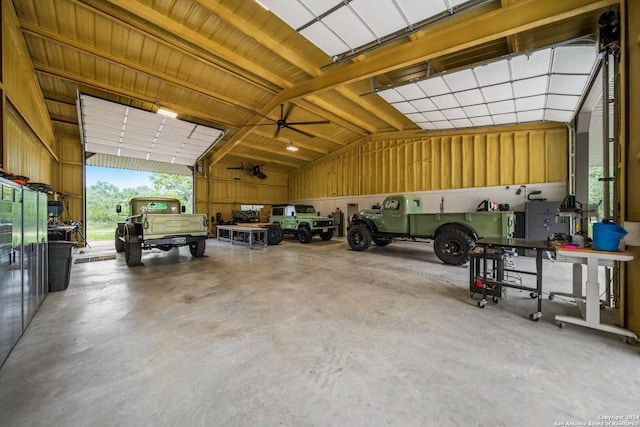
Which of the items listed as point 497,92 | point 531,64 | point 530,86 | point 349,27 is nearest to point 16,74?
point 349,27

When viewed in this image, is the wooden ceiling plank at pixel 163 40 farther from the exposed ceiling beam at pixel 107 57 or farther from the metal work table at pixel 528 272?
the metal work table at pixel 528 272

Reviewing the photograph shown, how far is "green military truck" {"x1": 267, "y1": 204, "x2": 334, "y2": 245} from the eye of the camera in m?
10.4

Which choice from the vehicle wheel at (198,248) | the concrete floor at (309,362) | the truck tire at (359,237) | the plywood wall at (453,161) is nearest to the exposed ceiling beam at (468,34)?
the concrete floor at (309,362)

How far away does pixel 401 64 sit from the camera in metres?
5.20

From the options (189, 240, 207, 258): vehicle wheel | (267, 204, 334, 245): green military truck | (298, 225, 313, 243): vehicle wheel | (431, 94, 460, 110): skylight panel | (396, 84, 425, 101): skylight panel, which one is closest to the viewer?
(396, 84, 425, 101): skylight panel

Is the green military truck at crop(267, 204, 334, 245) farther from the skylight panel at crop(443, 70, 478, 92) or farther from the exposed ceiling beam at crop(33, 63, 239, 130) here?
the skylight panel at crop(443, 70, 478, 92)

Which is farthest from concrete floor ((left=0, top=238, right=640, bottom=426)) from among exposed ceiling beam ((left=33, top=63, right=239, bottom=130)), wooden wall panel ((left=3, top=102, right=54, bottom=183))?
exposed ceiling beam ((left=33, top=63, right=239, bottom=130))

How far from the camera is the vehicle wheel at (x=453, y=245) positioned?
19.8 feet

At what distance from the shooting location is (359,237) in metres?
8.62

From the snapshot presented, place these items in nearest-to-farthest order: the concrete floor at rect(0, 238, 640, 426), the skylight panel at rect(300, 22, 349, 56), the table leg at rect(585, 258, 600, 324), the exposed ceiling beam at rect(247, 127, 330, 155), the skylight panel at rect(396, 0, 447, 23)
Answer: the concrete floor at rect(0, 238, 640, 426), the table leg at rect(585, 258, 600, 324), the skylight panel at rect(396, 0, 447, 23), the skylight panel at rect(300, 22, 349, 56), the exposed ceiling beam at rect(247, 127, 330, 155)

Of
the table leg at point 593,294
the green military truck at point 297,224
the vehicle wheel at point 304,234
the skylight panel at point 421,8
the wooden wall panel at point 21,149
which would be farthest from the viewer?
the vehicle wheel at point 304,234

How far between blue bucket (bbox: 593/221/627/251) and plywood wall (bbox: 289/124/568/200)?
7.42 metres

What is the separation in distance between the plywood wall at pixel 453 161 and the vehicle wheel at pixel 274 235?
5.17m

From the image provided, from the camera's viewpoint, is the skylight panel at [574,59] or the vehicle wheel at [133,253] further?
the vehicle wheel at [133,253]
